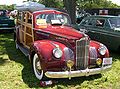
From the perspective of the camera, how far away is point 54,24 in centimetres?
832

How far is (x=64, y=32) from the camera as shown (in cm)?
749

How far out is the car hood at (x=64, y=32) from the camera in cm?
699

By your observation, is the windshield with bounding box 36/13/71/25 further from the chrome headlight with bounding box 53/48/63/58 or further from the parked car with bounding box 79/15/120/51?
the parked car with bounding box 79/15/120/51

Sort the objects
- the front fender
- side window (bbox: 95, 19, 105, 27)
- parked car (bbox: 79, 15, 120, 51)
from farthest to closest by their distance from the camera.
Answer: side window (bbox: 95, 19, 105, 27)
parked car (bbox: 79, 15, 120, 51)
the front fender

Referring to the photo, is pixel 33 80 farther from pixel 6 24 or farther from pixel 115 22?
pixel 6 24


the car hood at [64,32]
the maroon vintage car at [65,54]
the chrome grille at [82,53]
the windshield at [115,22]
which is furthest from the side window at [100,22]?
the chrome grille at [82,53]

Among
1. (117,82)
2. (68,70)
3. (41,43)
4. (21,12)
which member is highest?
(21,12)

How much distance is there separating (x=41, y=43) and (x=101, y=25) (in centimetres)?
436

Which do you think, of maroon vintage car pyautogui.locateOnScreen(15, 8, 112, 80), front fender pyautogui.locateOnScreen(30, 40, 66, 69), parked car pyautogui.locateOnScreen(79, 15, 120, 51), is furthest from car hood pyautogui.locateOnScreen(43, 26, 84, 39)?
parked car pyautogui.locateOnScreen(79, 15, 120, 51)

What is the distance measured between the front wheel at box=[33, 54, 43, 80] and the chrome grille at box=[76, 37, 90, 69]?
0.99 m

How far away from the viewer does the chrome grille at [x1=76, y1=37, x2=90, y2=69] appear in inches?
266

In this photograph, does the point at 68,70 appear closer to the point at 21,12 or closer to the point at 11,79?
the point at 11,79

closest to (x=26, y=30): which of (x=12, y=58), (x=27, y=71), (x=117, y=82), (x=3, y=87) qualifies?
(x=12, y=58)

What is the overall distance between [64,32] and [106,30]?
3.36 metres
